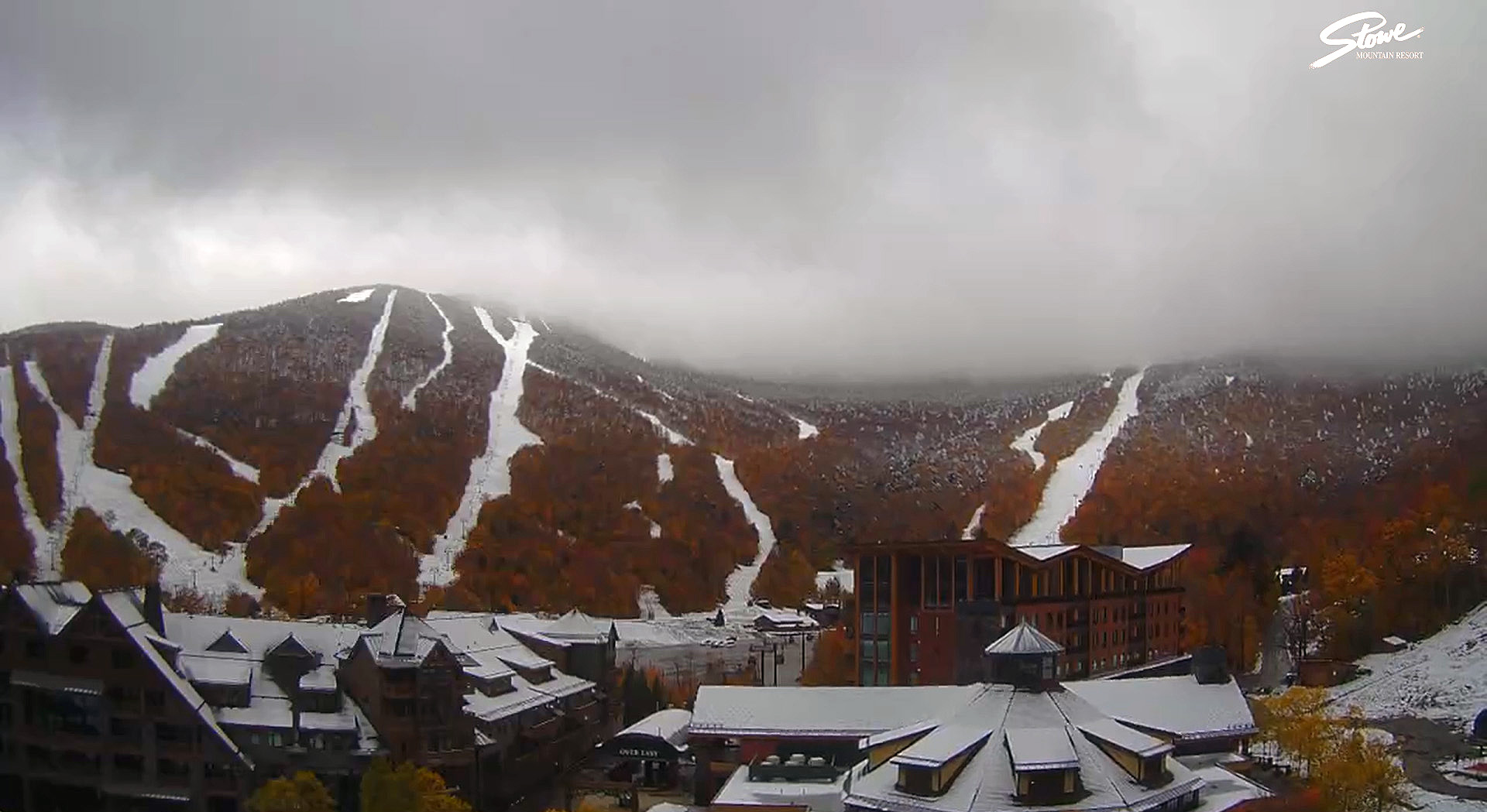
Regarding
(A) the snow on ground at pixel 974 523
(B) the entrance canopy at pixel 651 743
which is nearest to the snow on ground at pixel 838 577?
(A) the snow on ground at pixel 974 523

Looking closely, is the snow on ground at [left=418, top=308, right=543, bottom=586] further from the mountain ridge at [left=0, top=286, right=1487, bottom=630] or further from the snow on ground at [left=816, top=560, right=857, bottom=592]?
the snow on ground at [left=816, top=560, right=857, bottom=592]

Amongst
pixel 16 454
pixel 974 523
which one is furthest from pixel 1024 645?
pixel 16 454

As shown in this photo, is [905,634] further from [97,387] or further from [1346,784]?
[97,387]

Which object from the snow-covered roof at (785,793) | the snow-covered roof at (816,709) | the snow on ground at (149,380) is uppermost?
the snow on ground at (149,380)

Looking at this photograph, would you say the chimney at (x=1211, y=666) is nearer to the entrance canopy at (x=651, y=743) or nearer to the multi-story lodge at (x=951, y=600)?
the multi-story lodge at (x=951, y=600)

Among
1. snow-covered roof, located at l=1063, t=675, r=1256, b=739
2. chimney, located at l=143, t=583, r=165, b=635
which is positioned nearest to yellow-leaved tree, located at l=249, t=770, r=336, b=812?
chimney, located at l=143, t=583, r=165, b=635

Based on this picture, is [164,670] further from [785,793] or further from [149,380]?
[149,380]

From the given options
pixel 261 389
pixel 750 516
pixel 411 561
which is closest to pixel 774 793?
pixel 411 561
